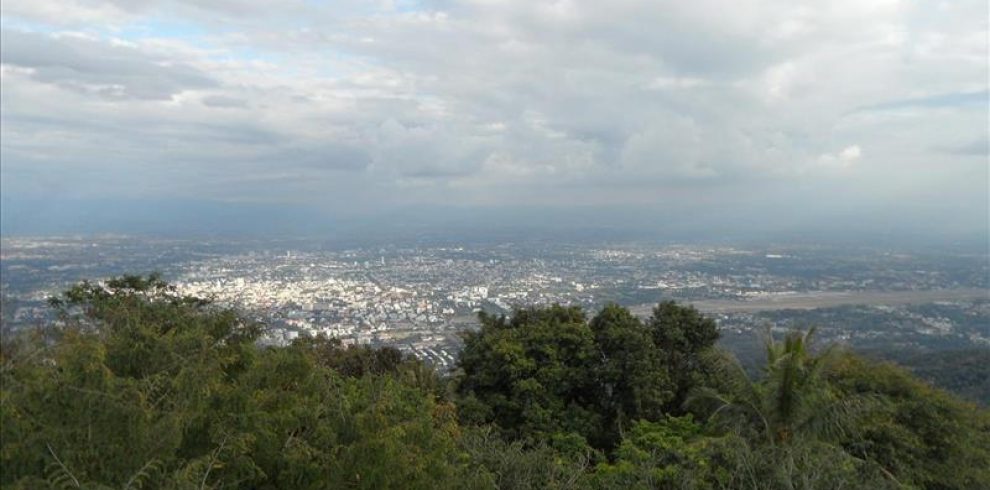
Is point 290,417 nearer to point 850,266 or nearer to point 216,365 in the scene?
point 216,365

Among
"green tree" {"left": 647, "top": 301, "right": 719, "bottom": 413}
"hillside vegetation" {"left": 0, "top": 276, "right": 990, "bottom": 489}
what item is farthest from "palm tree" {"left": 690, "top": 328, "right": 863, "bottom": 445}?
"green tree" {"left": 647, "top": 301, "right": 719, "bottom": 413}

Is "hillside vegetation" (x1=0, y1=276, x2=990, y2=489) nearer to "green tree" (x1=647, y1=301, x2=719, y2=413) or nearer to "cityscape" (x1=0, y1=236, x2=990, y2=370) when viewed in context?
"green tree" (x1=647, y1=301, x2=719, y2=413)

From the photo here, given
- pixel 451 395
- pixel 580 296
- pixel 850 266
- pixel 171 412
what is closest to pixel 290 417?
pixel 171 412

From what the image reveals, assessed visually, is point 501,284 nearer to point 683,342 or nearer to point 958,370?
point 958,370

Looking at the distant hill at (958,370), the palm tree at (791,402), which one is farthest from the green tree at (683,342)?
the distant hill at (958,370)

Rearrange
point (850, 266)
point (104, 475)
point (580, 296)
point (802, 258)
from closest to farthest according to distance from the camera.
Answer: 1. point (104, 475)
2. point (580, 296)
3. point (850, 266)
4. point (802, 258)

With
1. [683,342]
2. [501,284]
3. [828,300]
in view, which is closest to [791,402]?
[683,342]

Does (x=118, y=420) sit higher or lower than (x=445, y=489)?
higher
